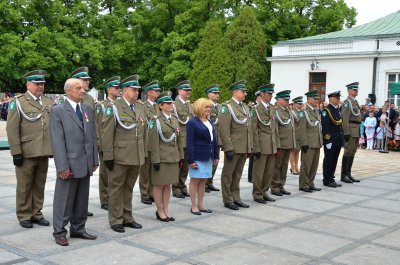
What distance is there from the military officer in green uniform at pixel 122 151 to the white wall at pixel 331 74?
2183cm

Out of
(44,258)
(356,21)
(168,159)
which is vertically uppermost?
(356,21)

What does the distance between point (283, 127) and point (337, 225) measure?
8.83 ft

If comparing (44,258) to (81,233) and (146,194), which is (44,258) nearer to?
(81,233)

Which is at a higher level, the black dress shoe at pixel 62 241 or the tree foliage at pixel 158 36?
the tree foliage at pixel 158 36

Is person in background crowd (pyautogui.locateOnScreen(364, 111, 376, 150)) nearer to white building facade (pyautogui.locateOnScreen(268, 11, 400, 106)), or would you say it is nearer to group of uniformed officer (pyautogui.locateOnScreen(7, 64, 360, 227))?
white building facade (pyautogui.locateOnScreen(268, 11, 400, 106))

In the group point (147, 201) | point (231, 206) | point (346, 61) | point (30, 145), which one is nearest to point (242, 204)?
point (231, 206)

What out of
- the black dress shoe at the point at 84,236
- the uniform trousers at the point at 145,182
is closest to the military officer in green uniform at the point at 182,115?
the uniform trousers at the point at 145,182

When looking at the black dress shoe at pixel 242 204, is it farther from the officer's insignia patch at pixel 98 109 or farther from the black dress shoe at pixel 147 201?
the officer's insignia patch at pixel 98 109

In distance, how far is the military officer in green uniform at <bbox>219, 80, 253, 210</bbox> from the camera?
8.34 metres

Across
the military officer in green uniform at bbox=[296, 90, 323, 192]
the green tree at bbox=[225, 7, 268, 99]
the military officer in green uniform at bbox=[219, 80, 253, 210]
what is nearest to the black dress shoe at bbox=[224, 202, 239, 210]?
the military officer in green uniform at bbox=[219, 80, 253, 210]

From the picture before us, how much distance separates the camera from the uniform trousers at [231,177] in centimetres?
840

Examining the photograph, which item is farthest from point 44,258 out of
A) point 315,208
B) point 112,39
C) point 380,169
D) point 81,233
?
point 112,39

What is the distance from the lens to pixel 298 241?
648 cm

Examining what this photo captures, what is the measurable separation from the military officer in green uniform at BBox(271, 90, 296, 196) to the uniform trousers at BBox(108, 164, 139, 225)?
11.9 feet
